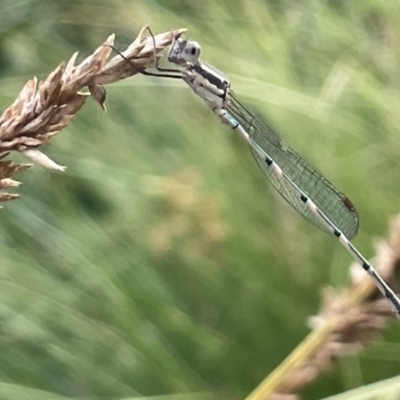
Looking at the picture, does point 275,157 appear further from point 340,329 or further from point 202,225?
point 340,329

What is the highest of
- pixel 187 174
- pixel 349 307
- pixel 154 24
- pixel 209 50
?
pixel 154 24

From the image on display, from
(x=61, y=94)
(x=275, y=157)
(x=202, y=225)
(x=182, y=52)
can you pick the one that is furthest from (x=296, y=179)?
(x=61, y=94)

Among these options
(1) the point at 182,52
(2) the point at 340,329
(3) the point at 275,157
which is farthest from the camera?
(3) the point at 275,157

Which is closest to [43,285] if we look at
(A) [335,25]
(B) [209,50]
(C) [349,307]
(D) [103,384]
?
(D) [103,384]

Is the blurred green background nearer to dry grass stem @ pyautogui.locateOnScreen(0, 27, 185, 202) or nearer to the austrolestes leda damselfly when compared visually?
the austrolestes leda damselfly

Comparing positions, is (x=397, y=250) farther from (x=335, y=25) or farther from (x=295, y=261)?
(x=335, y=25)

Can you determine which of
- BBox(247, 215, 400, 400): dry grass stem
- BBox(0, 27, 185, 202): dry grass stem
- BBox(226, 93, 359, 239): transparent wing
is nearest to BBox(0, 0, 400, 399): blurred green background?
BBox(226, 93, 359, 239): transparent wing
